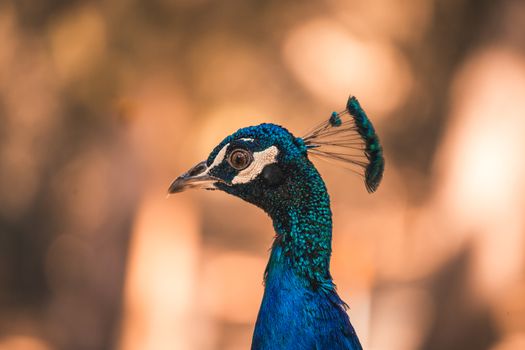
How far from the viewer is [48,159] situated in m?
3.06

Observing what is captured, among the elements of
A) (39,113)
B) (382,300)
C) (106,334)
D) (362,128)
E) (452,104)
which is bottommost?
(106,334)

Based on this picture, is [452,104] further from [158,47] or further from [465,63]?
[158,47]

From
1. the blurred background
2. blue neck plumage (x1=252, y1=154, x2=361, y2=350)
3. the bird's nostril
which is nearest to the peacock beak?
the bird's nostril

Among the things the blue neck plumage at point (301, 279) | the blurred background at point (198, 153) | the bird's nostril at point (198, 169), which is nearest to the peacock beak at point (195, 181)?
the bird's nostril at point (198, 169)

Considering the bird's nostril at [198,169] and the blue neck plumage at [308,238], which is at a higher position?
the bird's nostril at [198,169]

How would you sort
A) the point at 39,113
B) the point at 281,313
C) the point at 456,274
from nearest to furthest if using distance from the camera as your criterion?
the point at 281,313
the point at 456,274
the point at 39,113

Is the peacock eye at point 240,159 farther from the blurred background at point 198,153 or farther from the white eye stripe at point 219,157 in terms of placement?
the blurred background at point 198,153

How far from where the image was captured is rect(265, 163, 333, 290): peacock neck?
1237 mm

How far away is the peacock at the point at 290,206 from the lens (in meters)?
1.21

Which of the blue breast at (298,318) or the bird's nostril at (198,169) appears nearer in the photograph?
the blue breast at (298,318)

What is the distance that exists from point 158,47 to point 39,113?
1.96 ft

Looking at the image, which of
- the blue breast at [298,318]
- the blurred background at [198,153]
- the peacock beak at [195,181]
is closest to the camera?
the blue breast at [298,318]

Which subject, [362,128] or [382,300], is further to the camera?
[382,300]

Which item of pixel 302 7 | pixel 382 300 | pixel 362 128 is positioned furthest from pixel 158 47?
pixel 362 128
